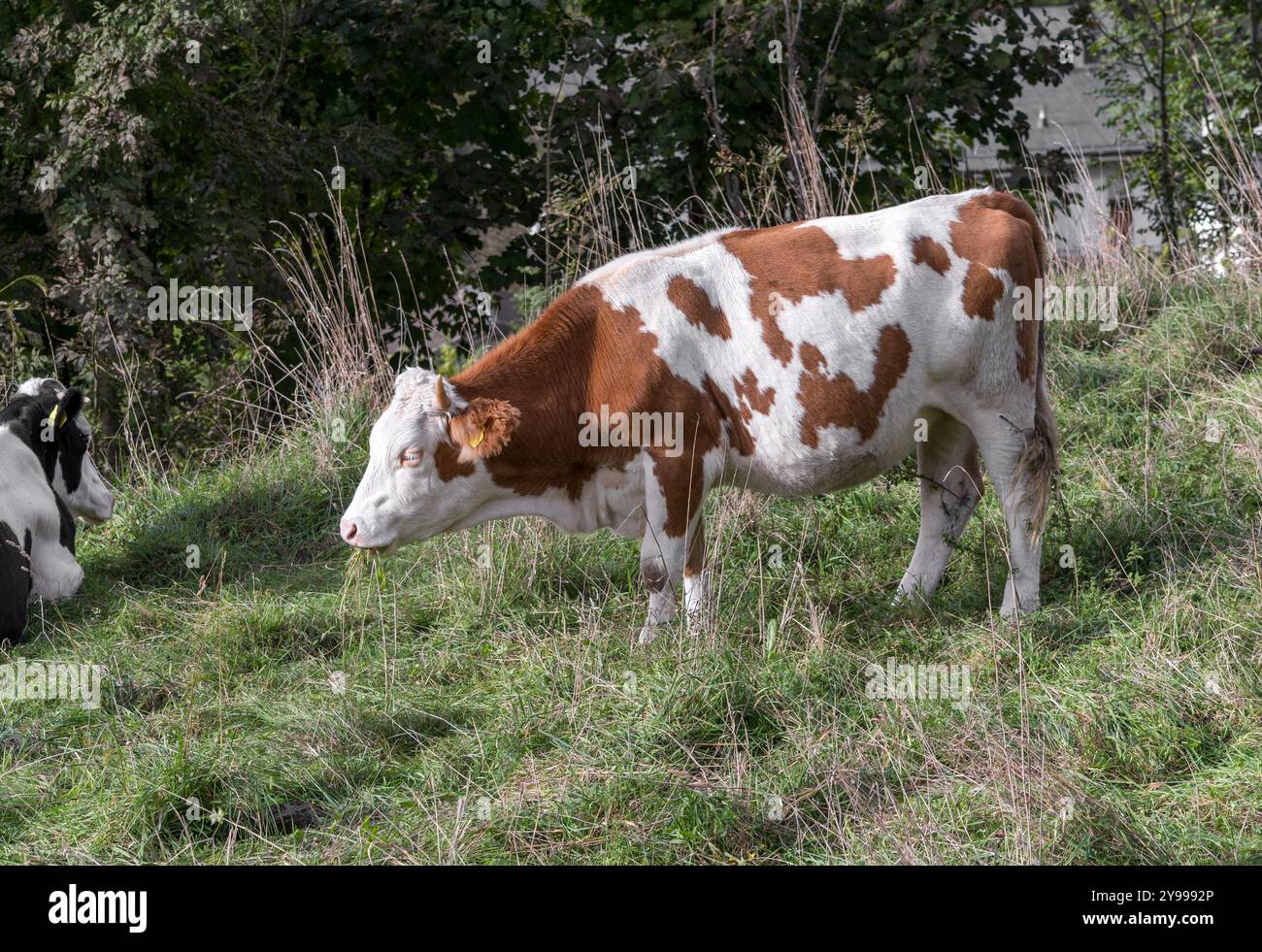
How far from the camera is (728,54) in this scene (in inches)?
416

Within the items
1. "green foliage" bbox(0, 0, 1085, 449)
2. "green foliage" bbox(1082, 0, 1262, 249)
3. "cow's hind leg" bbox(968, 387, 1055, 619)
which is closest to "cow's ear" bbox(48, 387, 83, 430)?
"green foliage" bbox(0, 0, 1085, 449)

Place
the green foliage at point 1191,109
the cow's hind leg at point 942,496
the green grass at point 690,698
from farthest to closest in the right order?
the green foliage at point 1191,109, the cow's hind leg at point 942,496, the green grass at point 690,698

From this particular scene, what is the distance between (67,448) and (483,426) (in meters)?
3.25

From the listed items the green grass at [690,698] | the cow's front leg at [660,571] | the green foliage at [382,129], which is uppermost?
the green foliage at [382,129]

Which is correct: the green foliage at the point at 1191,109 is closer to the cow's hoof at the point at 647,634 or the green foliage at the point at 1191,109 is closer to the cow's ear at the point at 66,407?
the cow's hoof at the point at 647,634

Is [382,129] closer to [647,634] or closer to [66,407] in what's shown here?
[66,407]

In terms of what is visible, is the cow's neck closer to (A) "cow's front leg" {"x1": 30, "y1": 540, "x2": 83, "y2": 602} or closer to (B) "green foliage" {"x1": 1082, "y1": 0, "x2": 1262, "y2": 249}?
(A) "cow's front leg" {"x1": 30, "y1": 540, "x2": 83, "y2": 602}

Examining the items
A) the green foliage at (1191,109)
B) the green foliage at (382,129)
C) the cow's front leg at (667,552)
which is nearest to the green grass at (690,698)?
the cow's front leg at (667,552)

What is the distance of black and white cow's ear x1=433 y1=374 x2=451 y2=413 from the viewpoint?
596 cm

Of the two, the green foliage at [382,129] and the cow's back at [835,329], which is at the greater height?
the green foliage at [382,129]

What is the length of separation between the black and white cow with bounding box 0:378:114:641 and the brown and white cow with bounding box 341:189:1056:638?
202 cm

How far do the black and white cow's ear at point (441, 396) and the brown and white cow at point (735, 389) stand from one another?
1 centimetres

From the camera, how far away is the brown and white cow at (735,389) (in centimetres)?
602
